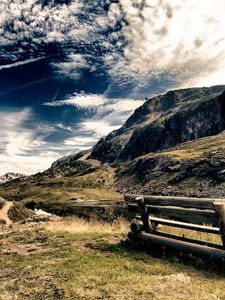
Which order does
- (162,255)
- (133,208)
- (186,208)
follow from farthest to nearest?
1. (133,208)
2. (186,208)
3. (162,255)

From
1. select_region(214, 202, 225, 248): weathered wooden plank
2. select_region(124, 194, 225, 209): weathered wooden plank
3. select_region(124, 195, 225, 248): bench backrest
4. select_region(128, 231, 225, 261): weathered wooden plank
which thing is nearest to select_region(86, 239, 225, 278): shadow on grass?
select_region(128, 231, 225, 261): weathered wooden plank

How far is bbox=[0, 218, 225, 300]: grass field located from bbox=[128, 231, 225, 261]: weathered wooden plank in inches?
14.8

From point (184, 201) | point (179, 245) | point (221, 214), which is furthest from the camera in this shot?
point (179, 245)

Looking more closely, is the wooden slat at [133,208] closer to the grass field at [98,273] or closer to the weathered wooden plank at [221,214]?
the grass field at [98,273]

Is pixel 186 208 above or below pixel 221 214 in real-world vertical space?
above

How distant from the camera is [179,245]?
13094mm

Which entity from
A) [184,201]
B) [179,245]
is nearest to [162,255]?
[179,245]

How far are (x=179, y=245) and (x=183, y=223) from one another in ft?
3.60

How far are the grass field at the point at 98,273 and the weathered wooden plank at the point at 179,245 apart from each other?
375 mm

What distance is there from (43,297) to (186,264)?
521cm

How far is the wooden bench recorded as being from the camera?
11.8 m

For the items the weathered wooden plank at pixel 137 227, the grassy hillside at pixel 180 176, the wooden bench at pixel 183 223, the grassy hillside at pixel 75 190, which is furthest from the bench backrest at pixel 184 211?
the grassy hillside at pixel 75 190

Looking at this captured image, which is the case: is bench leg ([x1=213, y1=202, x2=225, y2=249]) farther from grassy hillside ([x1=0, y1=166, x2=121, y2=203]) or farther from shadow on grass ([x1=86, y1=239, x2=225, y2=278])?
grassy hillside ([x1=0, y1=166, x2=121, y2=203])

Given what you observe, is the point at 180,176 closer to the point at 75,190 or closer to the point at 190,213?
the point at 75,190
